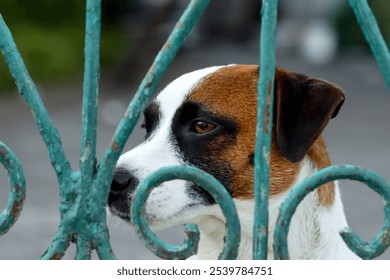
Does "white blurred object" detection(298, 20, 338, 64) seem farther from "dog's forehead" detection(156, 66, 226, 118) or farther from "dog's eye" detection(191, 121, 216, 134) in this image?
"dog's eye" detection(191, 121, 216, 134)

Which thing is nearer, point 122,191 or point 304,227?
point 122,191

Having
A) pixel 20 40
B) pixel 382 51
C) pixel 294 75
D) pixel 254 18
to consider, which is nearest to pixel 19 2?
pixel 20 40

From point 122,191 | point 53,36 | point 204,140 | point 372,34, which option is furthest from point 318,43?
point 372,34

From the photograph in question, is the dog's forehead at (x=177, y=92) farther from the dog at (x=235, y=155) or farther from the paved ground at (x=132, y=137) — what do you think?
the paved ground at (x=132, y=137)

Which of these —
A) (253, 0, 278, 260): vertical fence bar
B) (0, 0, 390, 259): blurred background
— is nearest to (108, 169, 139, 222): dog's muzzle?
(253, 0, 278, 260): vertical fence bar

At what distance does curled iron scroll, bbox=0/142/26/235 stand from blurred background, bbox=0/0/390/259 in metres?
4.05

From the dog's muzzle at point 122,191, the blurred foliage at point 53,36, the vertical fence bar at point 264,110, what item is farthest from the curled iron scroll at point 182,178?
the blurred foliage at point 53,36

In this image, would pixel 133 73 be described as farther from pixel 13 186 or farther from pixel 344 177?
pixel 344 177

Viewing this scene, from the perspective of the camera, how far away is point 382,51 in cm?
171

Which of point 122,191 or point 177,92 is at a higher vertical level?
point 177,92

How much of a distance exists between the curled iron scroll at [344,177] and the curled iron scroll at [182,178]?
9 centimetres

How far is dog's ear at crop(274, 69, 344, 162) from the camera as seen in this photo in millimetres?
2404

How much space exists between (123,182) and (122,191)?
0.03 m

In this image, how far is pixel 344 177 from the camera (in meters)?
1.71
